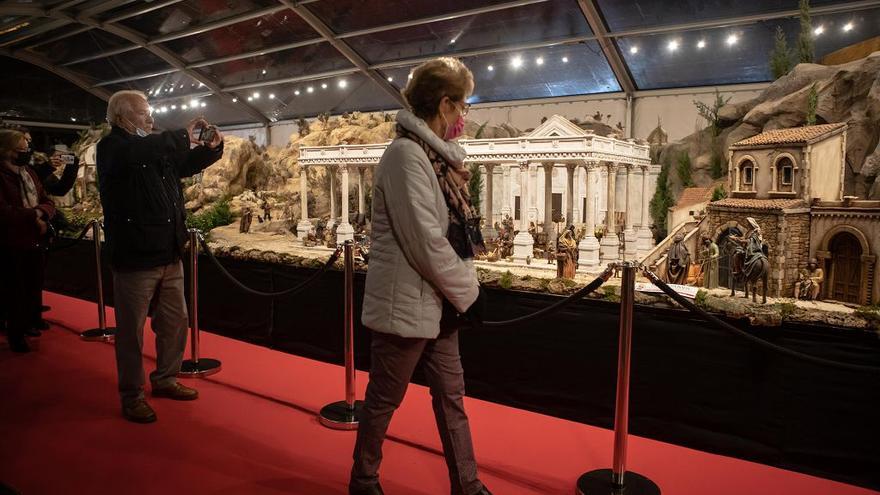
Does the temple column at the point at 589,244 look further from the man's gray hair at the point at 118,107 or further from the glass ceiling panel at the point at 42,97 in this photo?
the glass ceiling panel at the point at 42,97

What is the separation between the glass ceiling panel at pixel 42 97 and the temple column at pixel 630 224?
22560 millimetres

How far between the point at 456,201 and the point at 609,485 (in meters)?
2.18

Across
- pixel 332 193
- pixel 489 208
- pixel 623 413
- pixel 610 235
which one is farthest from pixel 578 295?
pixel 332 193

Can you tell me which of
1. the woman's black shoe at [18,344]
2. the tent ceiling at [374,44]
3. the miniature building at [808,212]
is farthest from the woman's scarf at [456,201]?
the tent ceiling at [374,44]

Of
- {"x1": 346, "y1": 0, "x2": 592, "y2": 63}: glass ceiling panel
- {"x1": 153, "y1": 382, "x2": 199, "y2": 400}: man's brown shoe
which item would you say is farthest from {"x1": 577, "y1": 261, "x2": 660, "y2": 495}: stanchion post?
{"x1": 346, "y1": 0, "x2": 592, "y2": 63}: glass ceiling panel

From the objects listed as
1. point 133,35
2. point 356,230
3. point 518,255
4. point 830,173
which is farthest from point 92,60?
point 830,173

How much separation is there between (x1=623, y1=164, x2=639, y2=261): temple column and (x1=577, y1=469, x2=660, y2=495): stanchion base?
47.2 feet

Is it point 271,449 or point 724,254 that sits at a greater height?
point 724,254

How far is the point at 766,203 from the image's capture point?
9195 millimetres

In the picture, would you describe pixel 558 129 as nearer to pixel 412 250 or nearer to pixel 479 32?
pixel 479 32

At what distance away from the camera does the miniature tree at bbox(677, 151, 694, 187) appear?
1909 cm

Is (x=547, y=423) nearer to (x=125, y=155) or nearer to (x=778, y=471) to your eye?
(x=778, y=471)

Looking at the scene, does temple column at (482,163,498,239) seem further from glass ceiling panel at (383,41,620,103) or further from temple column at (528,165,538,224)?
glass ceiling panel at (383,41,620,103)

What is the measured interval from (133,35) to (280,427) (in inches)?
1042
